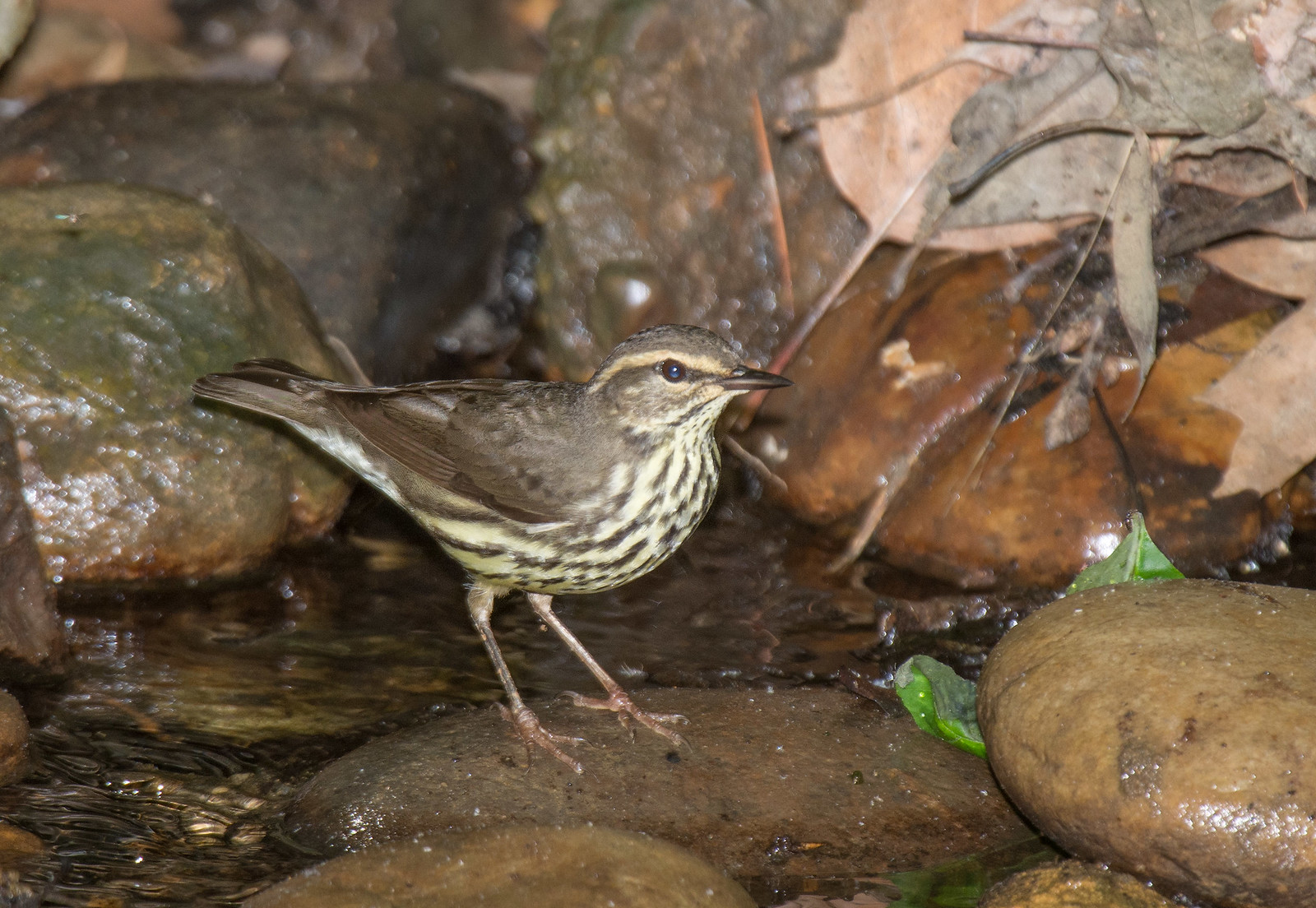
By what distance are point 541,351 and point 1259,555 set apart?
13.1 ft

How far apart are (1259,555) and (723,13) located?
3869mm

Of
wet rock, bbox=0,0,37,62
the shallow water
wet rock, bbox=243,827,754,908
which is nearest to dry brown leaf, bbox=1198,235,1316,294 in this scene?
the shallow water

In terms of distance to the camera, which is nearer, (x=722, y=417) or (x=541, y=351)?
(x=722, y=417)

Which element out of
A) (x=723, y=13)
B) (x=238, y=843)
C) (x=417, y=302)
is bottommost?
(x=238, y=843)

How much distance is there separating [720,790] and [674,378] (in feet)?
4.65

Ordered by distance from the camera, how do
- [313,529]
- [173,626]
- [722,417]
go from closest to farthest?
1. [173,626]
2. [313,529]
3. [722,417]

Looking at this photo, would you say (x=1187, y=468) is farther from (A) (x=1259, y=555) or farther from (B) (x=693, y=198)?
(B) (x=693, y=198)

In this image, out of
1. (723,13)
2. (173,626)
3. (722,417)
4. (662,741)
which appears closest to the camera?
(662,741)

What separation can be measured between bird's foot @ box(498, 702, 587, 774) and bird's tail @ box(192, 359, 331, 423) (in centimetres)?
165

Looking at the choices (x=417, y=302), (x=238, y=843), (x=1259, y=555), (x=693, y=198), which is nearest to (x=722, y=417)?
(x=693, y=198)

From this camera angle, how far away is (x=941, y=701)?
16.3 ft

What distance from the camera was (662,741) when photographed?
4902mm

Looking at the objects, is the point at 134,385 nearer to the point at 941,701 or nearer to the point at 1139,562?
the point at 941,701

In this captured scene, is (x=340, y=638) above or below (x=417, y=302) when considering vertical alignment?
below
